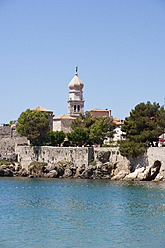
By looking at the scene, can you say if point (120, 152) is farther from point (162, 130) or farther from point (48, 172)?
point (48, 172)

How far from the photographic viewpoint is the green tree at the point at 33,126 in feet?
228

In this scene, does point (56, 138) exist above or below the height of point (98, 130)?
below

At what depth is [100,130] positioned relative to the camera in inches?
2628

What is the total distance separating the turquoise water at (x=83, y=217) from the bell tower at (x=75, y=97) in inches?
1897

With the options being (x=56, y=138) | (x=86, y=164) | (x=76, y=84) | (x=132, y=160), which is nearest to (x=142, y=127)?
(x=132, y=160)

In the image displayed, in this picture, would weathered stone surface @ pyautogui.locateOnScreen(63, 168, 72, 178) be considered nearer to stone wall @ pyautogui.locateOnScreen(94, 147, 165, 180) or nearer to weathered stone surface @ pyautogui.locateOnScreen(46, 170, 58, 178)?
weathered stone surface @ pyautogui.locateOnScreen(46, 170, 58, 178)

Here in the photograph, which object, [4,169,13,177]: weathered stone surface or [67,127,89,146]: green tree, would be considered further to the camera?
[67,127,89,146]: green tree

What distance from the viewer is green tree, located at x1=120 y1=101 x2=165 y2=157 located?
5659 centimetres

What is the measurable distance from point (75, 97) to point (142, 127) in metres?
38.6

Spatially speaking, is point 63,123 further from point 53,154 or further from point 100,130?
point 53,154

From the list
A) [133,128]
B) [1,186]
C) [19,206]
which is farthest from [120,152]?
[19,206]

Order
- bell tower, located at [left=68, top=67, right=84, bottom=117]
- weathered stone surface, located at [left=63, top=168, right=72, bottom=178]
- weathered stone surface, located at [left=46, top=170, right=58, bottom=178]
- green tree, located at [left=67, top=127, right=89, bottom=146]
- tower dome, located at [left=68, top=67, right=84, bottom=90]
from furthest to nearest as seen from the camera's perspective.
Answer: bell tower, located at [left=68, top=67, right=84, bottom=117]
tower dome, located at [left=68, top=67, right=84, bottom=90]
green tree, located at [left=67, top=127, right=89, bottom=146]
weathered stone surface, located at [left=46, top=170, right=58, bottom=178]
weathered stone surface, located at [left=63, top=168, right=72, bottom=178]

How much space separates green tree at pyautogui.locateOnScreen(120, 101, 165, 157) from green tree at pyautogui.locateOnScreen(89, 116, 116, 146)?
759 cm

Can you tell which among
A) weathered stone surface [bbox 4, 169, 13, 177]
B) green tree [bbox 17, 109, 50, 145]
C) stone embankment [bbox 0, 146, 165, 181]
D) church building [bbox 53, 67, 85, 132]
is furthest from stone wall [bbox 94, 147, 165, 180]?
church building [bbox 53, 67, 85, 132]
